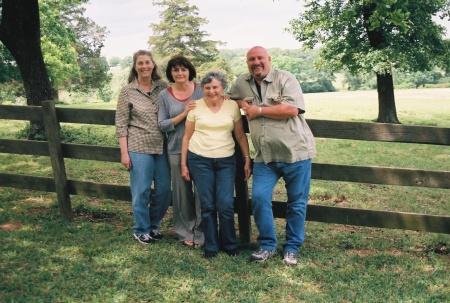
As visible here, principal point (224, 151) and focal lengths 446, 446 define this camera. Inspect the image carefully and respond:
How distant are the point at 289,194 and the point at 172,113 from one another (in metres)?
1.52

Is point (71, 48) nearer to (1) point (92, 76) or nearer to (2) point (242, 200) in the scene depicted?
(1) point (92, 76)

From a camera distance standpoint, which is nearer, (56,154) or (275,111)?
(275,111)

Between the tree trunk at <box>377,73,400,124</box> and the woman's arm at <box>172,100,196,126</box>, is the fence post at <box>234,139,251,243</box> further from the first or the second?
the tree trunk at <box>377,73,400,124</box>

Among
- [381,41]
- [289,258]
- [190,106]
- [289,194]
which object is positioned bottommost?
[289,258]

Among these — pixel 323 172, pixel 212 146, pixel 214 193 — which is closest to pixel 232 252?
pixel 214 193

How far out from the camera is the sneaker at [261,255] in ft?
15.0

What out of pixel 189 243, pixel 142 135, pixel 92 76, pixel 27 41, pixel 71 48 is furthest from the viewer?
pixel 92 76

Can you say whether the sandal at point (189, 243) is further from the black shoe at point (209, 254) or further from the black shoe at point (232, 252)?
the black shoe at point (232, 252)

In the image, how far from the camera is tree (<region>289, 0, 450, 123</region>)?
19.1 meters

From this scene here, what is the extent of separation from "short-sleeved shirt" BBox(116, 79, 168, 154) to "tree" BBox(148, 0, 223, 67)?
208 ft

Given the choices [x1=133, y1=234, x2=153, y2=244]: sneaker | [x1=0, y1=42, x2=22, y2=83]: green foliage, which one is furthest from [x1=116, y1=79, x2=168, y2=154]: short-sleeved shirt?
[x1=0, y1=42, x2=22, y2=83]: green foliage

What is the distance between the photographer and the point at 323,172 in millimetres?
4855

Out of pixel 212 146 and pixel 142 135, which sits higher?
pixel 142 135

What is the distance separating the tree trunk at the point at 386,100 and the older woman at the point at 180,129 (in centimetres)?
1727
